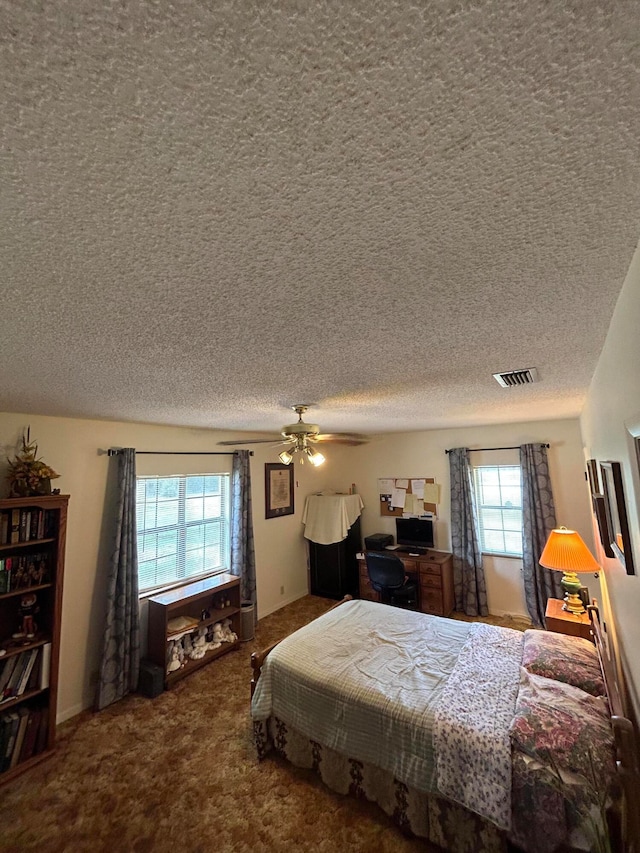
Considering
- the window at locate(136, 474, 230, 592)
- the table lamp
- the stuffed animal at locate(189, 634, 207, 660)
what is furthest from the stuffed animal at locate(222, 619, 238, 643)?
the table lamp

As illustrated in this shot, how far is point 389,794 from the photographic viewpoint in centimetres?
194

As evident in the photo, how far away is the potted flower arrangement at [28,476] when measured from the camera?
2518 mm

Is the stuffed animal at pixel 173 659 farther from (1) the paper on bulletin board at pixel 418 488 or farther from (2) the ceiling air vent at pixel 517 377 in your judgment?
(2) the ceiling air vent at pixel 517 377

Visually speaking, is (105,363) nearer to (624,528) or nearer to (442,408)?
(624,528)

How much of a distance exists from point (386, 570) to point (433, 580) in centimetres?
67

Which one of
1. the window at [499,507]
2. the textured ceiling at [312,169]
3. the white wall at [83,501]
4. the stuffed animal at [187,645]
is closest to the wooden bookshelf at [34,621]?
the white wall at [83,501]

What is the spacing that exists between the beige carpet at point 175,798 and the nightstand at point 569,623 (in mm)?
1660

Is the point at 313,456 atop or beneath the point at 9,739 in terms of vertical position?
atop

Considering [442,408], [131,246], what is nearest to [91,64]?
[131,246]

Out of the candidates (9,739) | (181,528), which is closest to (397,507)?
(181,528)

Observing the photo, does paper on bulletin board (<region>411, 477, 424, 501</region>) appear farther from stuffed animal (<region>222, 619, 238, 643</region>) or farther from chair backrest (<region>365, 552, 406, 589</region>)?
stuffed animal (<region>222, 619, 238, 643</region>)

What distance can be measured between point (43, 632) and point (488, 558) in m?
4.44

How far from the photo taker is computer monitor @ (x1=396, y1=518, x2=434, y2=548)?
4742 mm

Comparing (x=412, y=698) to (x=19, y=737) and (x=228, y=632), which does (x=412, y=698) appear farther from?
(x=19, y=737)
